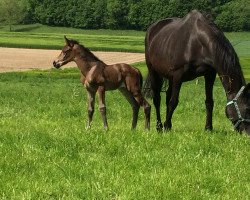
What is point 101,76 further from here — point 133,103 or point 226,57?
point 226,57

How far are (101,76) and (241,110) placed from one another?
3155 mm

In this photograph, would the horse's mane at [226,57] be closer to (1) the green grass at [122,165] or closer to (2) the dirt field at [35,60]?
(1) the green grass at [122,165]

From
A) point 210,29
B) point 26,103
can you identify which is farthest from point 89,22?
point 210,29

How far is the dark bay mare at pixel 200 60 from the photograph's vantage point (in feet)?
34.7

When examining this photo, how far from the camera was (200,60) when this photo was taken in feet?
37.2

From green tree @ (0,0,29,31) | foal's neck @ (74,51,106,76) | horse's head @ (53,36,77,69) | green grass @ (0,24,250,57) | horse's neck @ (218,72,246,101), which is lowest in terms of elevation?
green grass @ (0,24,250,57)

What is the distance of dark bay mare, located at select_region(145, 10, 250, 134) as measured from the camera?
34.7 feet

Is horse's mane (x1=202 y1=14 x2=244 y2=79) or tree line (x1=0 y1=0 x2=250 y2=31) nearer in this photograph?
horse's mane (x1=202 y1=14 x2=244 y2=79)

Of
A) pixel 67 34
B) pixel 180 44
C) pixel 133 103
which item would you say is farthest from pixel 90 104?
pixel 67 34

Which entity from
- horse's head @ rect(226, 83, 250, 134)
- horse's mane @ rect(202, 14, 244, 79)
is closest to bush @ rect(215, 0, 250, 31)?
horse's mane @ rect(202, 14, 244, 79)

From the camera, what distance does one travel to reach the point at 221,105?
2144 cm

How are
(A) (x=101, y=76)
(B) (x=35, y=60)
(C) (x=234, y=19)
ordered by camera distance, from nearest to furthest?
(A) (x=101, y=76)
(B) (x=35, y=60)
(C) (x=234, y=19)

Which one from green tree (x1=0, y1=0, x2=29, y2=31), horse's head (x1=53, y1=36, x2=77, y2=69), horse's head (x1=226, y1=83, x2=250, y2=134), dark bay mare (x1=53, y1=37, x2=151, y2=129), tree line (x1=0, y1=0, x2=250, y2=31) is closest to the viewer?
horse's head (x1=226, y1=83, x2=250, y2=134)

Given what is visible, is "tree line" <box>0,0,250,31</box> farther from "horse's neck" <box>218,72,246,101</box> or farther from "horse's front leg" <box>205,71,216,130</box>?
"horse's neck" <box>218,72,246,101</box>
